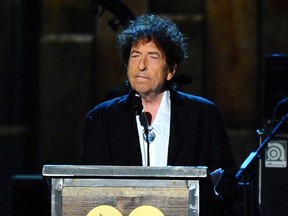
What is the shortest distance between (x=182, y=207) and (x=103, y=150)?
948 millimetres

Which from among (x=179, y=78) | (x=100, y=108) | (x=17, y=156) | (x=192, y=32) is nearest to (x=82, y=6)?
(x=192, y=32)

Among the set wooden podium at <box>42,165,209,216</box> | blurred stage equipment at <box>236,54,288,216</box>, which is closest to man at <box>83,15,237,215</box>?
wooden podium at <box>42,165,209,216</box>

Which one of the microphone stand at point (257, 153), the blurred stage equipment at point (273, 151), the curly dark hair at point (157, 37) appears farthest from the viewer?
the blurred stage equipment at point (273, 151)

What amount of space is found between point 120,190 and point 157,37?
1086 mm

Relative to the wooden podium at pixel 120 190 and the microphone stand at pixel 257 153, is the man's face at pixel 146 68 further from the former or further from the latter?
the microphone stand at pixel 257 153

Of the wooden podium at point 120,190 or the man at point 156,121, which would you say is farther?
the man at point 156,121

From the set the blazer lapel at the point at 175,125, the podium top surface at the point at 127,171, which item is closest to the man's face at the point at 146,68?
the blazer lapel at the point at 175,125

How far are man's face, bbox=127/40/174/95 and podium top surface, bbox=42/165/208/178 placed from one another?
886mm

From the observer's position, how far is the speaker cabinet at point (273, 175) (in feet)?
16.2

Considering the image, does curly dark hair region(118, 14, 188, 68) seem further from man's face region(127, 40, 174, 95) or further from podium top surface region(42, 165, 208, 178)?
podium top surface region(42, 165, 208, 178)

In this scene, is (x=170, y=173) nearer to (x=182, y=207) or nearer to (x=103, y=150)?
(x=182, y=207)

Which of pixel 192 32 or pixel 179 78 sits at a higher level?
pixel 192 32

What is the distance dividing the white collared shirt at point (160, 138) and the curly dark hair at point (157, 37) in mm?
217

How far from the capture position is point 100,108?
3.88 meters
